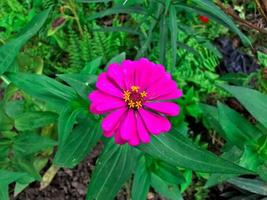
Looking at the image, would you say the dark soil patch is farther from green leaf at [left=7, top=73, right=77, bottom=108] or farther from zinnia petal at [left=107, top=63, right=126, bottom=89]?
zinnia petal at [left=107, top=63, right=126, bottom=89]

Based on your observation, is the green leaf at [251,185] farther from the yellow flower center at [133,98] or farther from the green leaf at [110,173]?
the yellow flower center at [133,98]

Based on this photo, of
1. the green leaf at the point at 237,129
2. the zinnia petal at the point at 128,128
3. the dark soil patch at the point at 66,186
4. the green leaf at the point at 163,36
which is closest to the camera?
the zinnia petal at the point at 128,128

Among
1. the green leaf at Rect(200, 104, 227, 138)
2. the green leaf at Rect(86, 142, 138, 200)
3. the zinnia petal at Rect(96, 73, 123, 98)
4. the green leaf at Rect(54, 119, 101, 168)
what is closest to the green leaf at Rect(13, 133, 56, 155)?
the green leaf at Rect(54, 119, 101, 168)

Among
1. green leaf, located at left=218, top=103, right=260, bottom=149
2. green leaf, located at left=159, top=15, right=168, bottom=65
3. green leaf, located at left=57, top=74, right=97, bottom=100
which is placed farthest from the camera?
green leaf, located at left=159, top=15, right=168, bottom=65

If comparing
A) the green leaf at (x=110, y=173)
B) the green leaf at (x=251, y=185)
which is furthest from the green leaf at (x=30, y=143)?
the green leaf at (x=251, y=185)

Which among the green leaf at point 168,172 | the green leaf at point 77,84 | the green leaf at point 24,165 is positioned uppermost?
the green leaf at point 77,84

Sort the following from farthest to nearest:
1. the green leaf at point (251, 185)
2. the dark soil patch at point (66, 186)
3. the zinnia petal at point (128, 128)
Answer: the dark soil patch at point (66, 186)
the green leaf at point (251, 185)
the zinnia petal at point (128, 128)

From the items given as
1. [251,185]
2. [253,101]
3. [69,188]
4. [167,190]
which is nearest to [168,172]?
[167,190]
